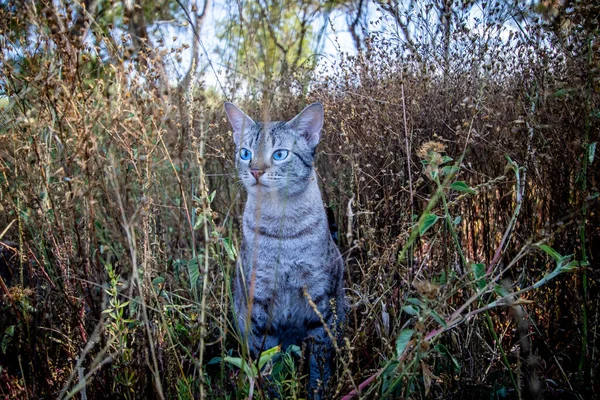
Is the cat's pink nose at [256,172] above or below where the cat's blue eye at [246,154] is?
below

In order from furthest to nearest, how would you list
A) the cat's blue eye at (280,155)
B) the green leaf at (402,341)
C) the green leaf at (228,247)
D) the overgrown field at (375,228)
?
the cat's blue eye at (280,155)
the green leaf at (228,247)
the overgrown field at (375,228)
the green leaf at (402,341)

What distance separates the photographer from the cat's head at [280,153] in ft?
8.22

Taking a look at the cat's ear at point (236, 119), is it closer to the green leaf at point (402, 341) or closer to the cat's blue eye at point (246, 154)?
the cat's blue eye at point (246, 154)

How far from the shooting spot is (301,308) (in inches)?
99.6

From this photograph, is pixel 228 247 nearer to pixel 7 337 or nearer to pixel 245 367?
pixel 245 367

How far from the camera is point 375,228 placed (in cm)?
233

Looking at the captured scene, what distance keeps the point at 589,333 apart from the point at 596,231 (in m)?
0.43

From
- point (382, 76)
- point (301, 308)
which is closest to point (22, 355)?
point (301, 308)

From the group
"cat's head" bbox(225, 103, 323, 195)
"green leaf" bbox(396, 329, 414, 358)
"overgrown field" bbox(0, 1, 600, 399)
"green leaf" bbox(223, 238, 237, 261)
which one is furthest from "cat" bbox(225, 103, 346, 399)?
"green leaf" bbox(396, 329, 414, 358)

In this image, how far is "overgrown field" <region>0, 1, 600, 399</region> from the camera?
1.59m

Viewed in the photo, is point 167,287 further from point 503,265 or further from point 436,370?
point 503,265

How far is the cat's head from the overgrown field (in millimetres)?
233

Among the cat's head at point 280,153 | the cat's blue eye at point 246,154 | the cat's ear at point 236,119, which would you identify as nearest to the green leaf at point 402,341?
the cat's head at point 280,153

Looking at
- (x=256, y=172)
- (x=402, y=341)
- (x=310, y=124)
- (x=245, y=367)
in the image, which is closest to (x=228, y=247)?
(x=245, y=367)
